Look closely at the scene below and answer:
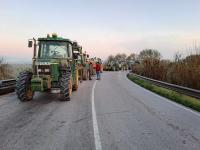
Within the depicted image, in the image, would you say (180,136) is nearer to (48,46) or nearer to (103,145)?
(103,145)

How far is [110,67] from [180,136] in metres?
58.7

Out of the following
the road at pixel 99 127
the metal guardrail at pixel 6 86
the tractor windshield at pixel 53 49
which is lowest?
the road at pixel 99 127

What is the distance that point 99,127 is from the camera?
756 cm

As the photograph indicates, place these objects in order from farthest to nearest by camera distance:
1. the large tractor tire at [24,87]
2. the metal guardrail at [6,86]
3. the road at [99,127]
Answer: the metal guardrail at [6,86] → the large tractor tire at [24,87] → the road at [99,127]

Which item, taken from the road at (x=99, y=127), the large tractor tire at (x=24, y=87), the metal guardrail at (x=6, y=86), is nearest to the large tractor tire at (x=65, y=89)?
the road at (x=99, y=127)

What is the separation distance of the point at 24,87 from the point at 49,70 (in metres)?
1.38

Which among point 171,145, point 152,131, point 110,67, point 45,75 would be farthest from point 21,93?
point 110,67

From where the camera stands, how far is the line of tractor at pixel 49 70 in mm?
12617

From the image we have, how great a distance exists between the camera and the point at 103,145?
19.6 feet

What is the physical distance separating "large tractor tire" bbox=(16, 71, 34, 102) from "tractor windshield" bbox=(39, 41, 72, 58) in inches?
62.8

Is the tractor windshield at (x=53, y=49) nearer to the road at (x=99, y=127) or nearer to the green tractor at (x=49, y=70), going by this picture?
the green tractor at (x=49, y=70)

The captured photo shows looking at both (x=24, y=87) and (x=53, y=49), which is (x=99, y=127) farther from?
(x=53, y=49)

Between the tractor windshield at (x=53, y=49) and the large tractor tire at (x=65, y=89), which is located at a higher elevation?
the tractor windshield at (x=53, y=49)

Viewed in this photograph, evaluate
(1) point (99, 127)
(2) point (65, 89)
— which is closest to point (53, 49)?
(2) point (65, 89)
